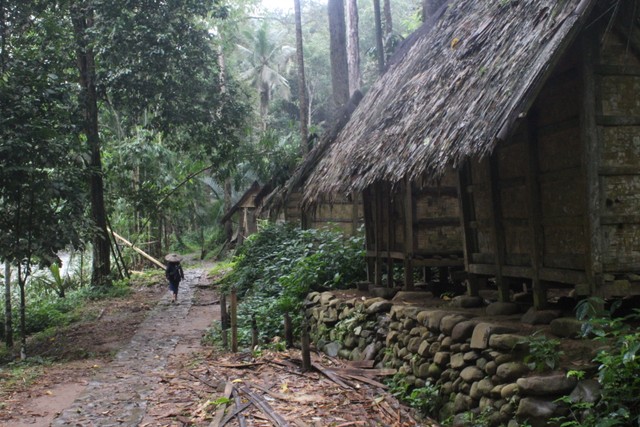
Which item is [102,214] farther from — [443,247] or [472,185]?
[472,185]

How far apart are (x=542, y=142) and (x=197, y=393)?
16.5 feet

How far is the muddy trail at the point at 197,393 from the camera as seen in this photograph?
614 cm

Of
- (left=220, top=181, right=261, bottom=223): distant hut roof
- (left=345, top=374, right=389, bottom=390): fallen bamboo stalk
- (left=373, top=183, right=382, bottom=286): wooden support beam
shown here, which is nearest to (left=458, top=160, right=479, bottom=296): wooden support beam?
(left=345, top=374, right=389, bottom=390): fallen bamboo stalk

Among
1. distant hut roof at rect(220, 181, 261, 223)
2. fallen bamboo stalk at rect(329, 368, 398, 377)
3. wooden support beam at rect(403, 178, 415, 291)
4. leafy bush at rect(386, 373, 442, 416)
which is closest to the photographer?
leafy bush at rect(386, 373, 442, 416)

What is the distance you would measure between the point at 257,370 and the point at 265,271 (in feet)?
19.8

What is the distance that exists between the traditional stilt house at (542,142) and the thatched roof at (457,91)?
2cm

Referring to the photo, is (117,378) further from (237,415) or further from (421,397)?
(421,397)

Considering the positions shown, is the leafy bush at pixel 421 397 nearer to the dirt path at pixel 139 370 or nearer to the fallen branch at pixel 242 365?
the fallen branch at pixel 242 365

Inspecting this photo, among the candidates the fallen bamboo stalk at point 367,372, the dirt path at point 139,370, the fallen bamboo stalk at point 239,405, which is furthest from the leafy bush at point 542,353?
the dirt path at point 139,370

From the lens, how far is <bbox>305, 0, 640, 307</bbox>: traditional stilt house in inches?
195

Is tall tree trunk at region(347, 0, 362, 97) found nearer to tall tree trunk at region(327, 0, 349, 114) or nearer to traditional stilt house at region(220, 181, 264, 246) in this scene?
tall tree trunk at region(327, 0, 349, 114)

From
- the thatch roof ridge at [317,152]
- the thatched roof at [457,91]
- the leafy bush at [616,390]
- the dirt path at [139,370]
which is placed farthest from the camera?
the thatch roof ridge at [317,152]

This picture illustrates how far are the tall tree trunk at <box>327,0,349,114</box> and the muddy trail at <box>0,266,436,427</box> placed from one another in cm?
928

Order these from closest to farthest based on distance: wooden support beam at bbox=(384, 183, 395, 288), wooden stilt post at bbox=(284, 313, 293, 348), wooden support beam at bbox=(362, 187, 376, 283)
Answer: wooden support beam at bbox=(384, 183, 395, 288) < wooden stilt post at bbox=(284, 313, 293, 348) < wooden support beam at bbox=(362, 187, 376, 283)
